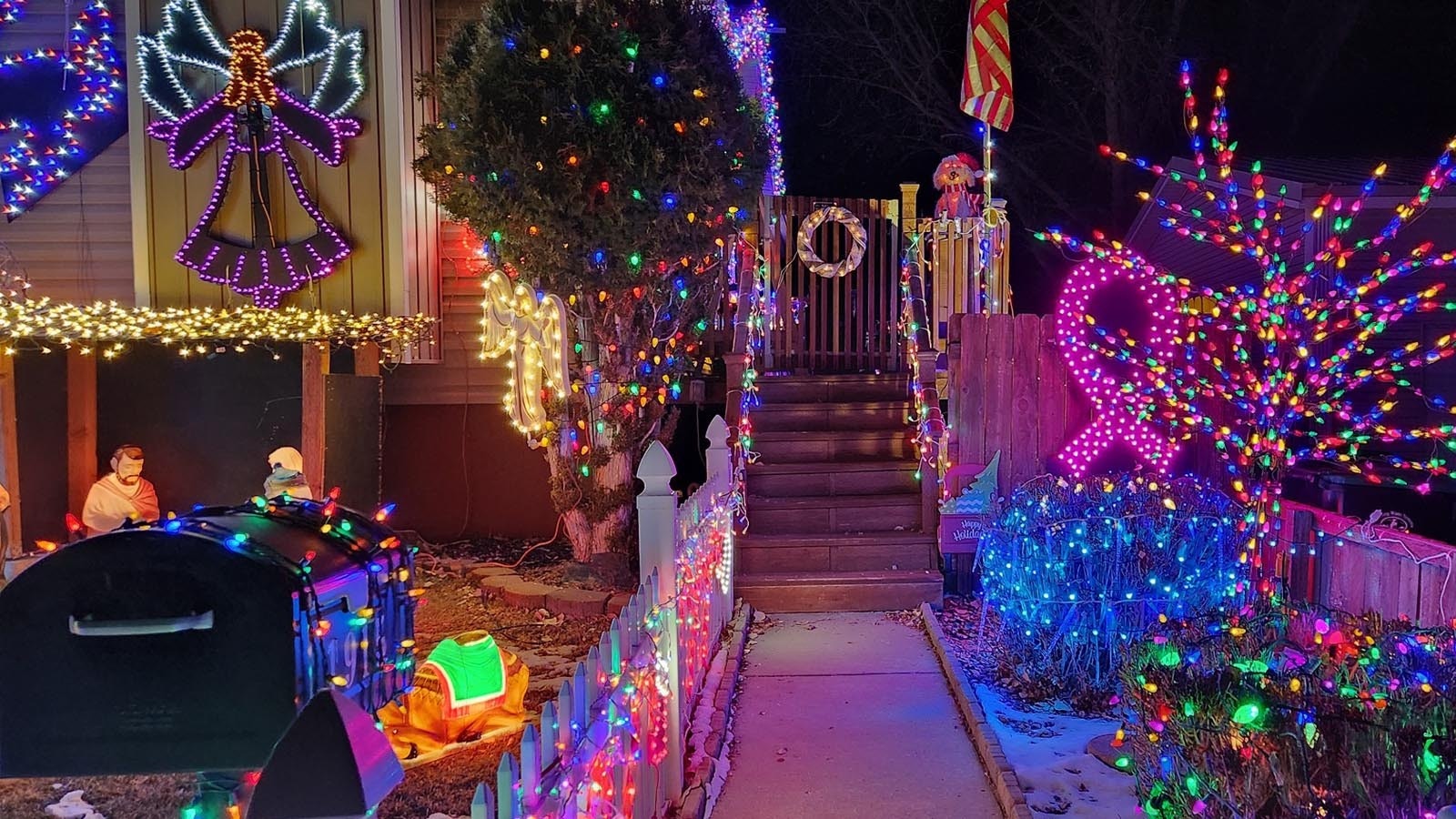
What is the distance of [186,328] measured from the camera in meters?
7.43

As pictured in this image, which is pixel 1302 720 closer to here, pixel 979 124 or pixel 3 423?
pixel 3 423

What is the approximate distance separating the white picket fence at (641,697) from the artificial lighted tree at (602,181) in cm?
160

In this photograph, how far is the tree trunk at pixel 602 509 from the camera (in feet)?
23.2

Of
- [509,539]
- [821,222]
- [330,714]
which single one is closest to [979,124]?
[821,222]

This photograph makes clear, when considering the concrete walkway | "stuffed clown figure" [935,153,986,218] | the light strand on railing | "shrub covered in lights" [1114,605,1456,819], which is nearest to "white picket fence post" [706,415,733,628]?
the concrete walkway

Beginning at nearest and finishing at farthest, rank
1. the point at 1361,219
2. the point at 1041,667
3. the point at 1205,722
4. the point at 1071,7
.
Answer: the point at 1205,722
the point at 1041,667
the point at 1361,219
the point at 1071,7

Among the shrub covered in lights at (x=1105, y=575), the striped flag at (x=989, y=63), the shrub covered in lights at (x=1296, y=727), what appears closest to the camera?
the shrub covered in lights at (x=1296, y=727)

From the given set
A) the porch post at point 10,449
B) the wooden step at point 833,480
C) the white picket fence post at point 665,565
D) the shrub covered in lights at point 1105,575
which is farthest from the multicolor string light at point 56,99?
the shrub covered in lights at point 1105,575

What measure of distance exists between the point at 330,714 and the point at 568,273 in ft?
17.9

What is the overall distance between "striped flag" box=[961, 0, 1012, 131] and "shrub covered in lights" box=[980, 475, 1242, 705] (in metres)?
6.44

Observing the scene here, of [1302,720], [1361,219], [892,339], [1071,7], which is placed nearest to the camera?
[1302,720]

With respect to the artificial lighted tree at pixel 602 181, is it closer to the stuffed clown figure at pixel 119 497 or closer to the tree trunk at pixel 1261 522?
the stuffed clown figure at pixel 119 497

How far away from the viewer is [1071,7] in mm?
16641

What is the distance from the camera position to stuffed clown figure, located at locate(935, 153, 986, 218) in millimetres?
10141
